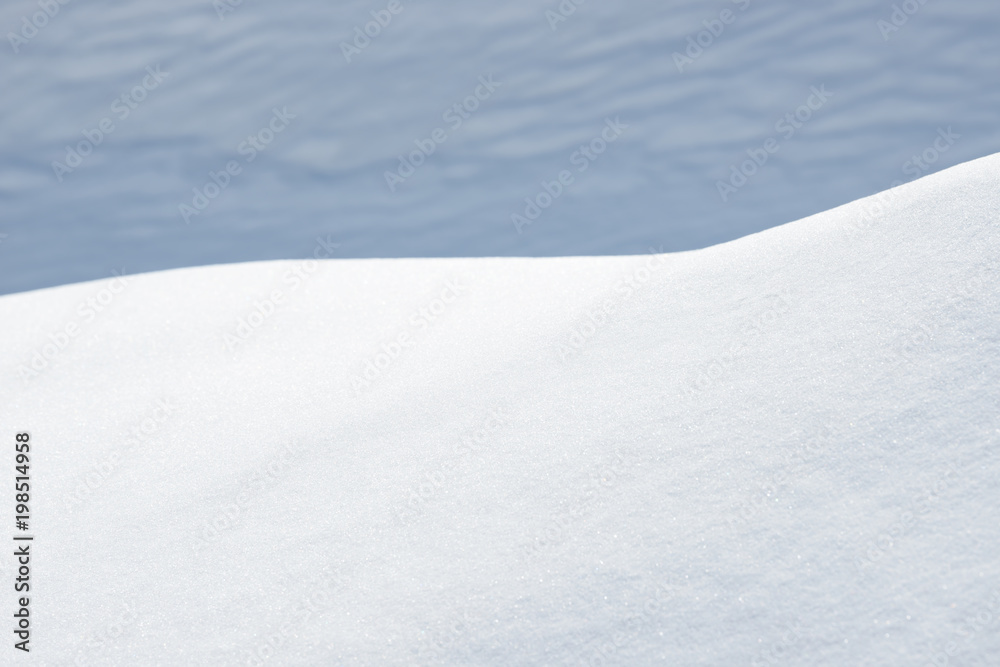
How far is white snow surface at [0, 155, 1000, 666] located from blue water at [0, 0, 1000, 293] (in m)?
3.08

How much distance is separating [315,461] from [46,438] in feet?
2.25

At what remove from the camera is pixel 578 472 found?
5.11 feet

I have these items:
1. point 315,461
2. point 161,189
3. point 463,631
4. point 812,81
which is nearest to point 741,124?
point 812,81

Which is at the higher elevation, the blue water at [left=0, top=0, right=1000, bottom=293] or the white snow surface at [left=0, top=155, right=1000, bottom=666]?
the white snow surface at [left=0, top=155, right=1000, bottom=666]

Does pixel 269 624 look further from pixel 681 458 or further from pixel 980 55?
pixel 980 55

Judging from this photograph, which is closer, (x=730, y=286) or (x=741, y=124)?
(x=730, y=286)

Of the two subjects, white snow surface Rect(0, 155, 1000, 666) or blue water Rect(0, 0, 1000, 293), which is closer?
white snow surface Rect(0, 155, 1000, 666)

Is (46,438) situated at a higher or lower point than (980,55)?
higher

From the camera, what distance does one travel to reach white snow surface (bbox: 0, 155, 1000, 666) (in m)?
1.27

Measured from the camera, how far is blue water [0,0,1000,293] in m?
5.16

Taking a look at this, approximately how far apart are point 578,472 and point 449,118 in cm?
429

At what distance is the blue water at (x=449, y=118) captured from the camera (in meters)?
5.16

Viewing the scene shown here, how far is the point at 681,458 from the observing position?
1.51 metres

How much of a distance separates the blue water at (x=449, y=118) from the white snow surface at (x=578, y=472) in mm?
3082
